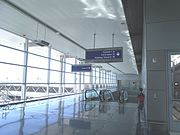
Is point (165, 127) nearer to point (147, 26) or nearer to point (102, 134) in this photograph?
point (102, 134)

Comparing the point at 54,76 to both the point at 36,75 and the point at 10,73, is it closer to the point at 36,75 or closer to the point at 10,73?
the point at 36,75

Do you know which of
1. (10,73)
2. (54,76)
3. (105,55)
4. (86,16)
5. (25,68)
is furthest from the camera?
(54,76)

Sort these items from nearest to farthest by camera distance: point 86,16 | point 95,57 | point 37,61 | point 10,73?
point 86,16 < point 95,57 < point 10,73 < point 37,61

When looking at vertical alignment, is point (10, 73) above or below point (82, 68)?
below

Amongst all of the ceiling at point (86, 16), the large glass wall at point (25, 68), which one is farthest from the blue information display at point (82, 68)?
the ceiling at point (86, 16)

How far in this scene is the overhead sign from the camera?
11.3 meters

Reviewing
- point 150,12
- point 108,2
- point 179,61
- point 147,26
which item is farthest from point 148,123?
point 108,2

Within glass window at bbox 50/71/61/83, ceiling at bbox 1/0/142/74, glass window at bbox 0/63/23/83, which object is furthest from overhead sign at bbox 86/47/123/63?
glass window at bbox 50/71/61/83

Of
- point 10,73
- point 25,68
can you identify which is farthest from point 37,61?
point 10,73

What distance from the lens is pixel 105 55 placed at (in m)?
11.5

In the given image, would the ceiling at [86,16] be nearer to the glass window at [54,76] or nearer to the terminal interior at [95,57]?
the terminal interior at [95,57]

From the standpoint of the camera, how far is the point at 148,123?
6.25 metres

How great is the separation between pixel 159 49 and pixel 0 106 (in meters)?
8.99

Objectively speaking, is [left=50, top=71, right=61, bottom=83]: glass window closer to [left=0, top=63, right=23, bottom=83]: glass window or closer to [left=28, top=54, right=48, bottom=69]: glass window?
[left=28, top=54, right=48, bottom=69]: glass window
